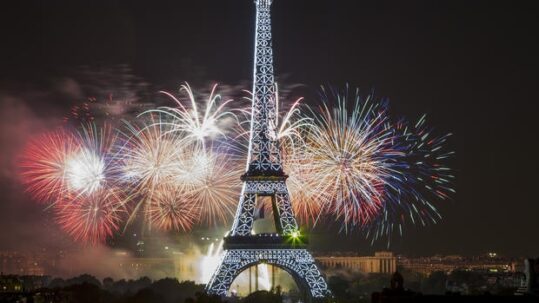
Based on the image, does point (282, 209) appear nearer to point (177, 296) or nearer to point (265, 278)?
point (177, 296)

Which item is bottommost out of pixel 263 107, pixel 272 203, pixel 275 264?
pixel 275 264

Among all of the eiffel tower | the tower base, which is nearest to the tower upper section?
the eiffel tower

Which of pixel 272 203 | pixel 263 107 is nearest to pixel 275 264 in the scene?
pixel 272 203

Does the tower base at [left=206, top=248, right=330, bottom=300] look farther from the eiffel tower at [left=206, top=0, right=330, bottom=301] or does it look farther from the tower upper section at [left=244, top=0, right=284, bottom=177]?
the tower upper section at [left=244, top=0, right=284, bottom=177]

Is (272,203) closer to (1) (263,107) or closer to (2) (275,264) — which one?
(2) (275,264)

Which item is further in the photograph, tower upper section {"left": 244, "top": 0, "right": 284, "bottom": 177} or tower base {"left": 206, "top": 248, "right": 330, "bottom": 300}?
tower base {"left": 206, "top": 248, "right": 330, "bottom": 300}

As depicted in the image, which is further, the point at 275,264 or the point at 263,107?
the point at 275,264

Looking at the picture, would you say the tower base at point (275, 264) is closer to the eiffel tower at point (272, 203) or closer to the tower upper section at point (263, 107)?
the eiffel tower at point (272, 203)

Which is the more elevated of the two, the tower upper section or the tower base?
the tower upper section
